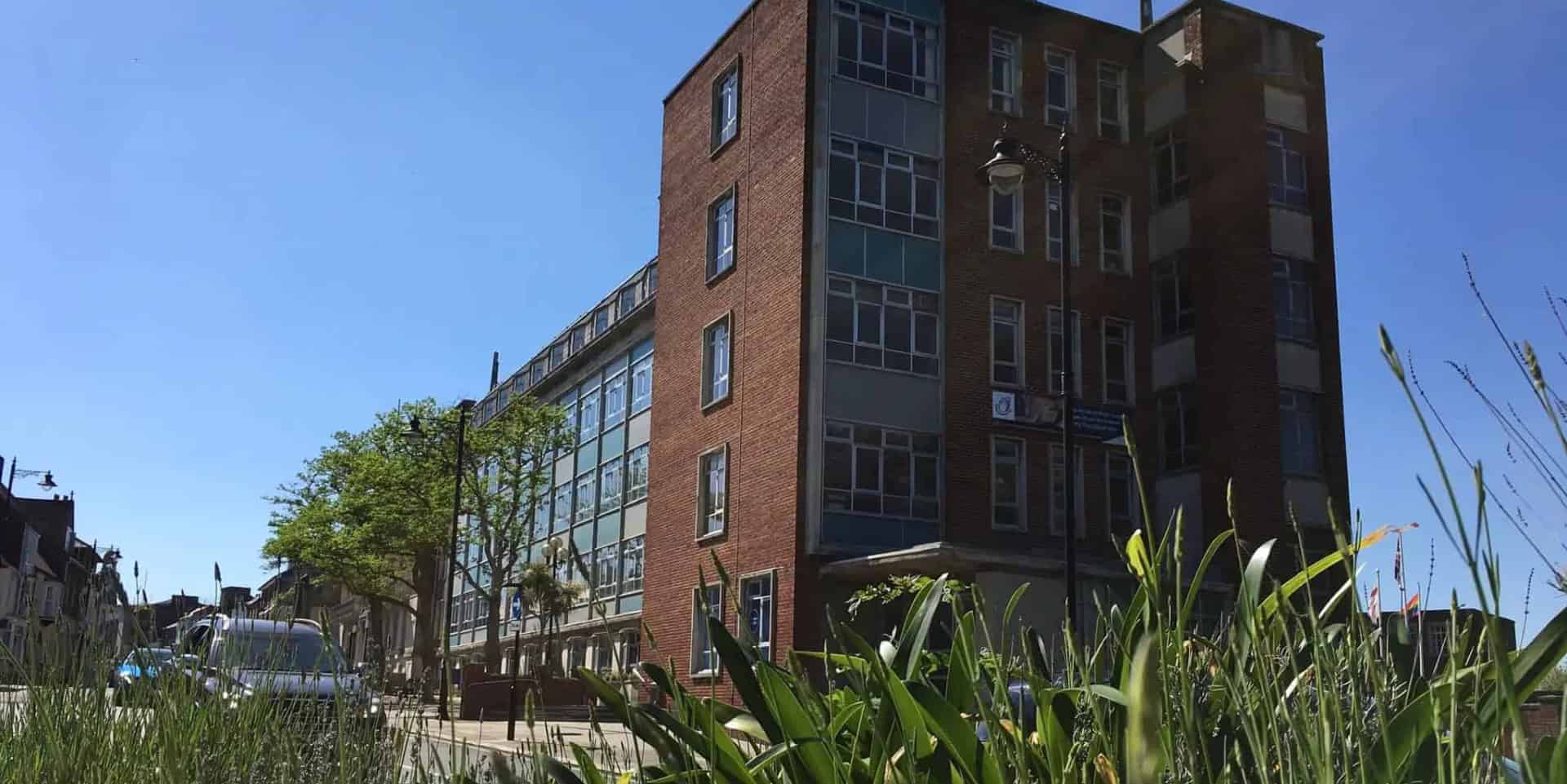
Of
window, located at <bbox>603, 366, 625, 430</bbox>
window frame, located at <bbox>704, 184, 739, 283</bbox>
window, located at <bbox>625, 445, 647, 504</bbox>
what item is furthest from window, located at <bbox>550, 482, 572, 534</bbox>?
window frame, located at <bbox>704, 184, 739, 283</bbox>

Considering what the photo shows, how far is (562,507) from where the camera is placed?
179 ft

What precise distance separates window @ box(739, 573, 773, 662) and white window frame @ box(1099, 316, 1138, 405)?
9167 mm

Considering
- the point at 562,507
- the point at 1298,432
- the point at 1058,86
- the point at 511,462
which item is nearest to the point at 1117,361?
the point at 1298,432

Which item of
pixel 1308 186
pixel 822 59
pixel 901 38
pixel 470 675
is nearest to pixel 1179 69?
pixel 1308 186

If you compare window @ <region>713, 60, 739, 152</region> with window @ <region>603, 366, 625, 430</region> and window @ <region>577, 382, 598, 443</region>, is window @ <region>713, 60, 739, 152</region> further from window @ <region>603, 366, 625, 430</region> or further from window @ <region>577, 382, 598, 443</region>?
window @ <region>577, 382, 598, 443</region>

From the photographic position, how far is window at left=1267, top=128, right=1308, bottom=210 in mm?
32875

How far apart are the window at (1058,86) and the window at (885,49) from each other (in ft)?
10.6

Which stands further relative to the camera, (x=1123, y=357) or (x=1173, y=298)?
(x=1173, y=298)

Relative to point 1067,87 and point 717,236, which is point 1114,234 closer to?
point 1067,87

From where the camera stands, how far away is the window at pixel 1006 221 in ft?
105

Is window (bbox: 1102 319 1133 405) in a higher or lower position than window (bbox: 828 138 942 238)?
lower

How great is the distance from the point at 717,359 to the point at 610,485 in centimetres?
1564

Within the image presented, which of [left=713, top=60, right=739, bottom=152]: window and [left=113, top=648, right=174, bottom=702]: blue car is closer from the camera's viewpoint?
[left=113, top=648, right=174, bottom=702]: blue car

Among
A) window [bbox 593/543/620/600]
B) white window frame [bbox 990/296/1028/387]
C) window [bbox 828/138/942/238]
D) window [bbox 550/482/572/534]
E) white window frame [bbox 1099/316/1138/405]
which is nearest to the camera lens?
window [bbox 828/138/942/238]
